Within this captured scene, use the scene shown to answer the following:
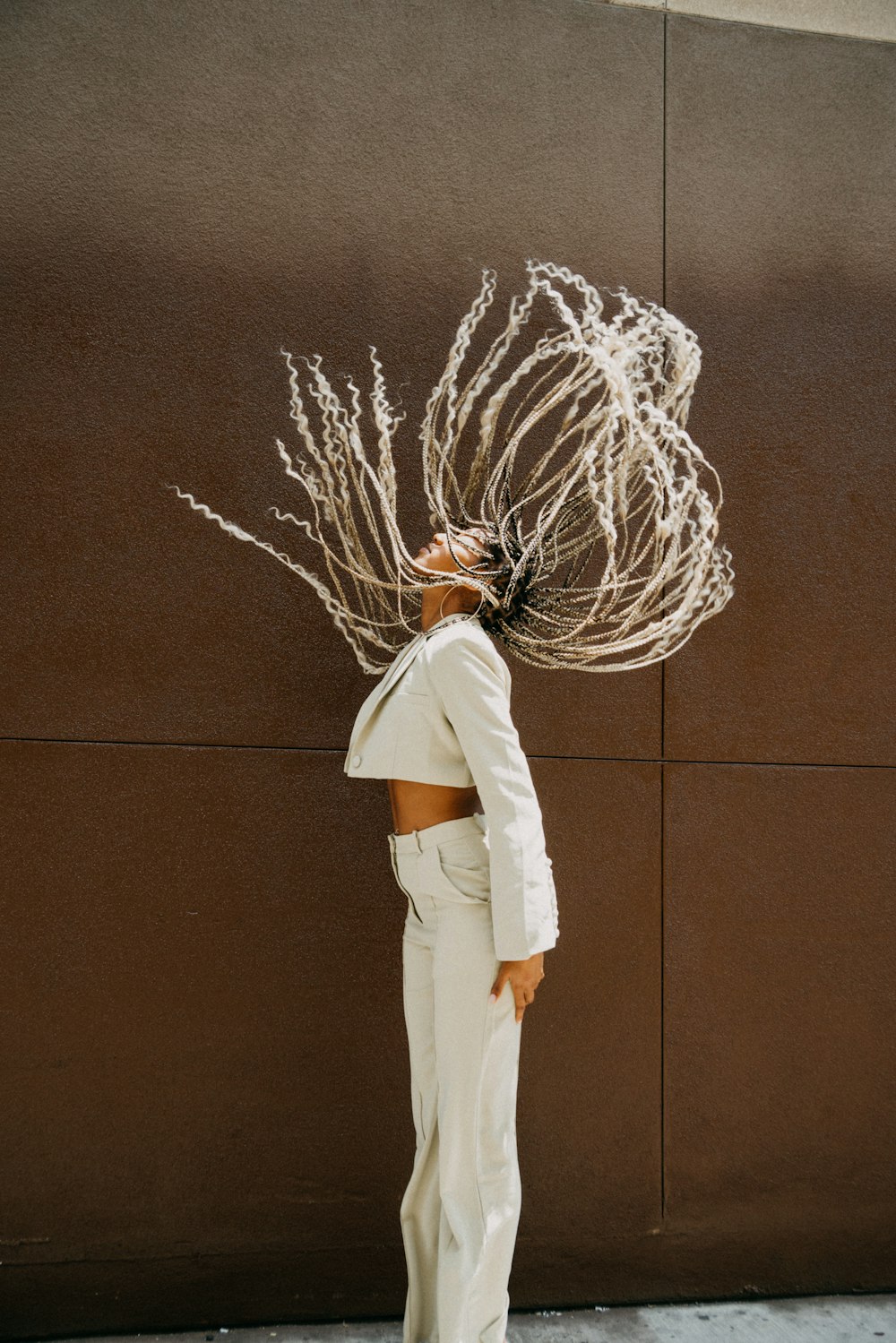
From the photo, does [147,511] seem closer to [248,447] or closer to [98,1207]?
[248,447]

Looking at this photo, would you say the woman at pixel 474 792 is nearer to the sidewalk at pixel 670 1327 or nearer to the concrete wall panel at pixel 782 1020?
the sidewalk at pixel 670 1327

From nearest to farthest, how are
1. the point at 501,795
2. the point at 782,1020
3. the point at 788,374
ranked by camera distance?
the point at 501,795
the point at 782,1020
the point at 788,374

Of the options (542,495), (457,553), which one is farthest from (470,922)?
(542,495)

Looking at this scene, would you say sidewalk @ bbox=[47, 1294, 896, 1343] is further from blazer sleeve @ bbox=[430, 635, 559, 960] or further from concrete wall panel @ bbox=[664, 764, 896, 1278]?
blazer sleeve @ bbox=[430, 635, 559, 960]

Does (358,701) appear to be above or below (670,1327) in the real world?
above

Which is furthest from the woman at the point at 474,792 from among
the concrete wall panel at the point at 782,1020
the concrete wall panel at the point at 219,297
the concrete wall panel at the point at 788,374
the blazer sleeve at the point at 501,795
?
the concrete wall panel at the point at 782,1020

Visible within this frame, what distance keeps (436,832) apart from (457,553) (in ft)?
2.05

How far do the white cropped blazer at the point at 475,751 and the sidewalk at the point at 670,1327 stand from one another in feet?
4.29

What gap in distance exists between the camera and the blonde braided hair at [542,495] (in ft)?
8.11

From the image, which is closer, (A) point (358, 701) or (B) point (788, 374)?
(A) point (358, 701)

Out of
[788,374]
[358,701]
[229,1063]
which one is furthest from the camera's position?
[788,374]

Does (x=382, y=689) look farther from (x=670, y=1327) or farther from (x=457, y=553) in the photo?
(x=670, y=1327)

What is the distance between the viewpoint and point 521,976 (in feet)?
7.41

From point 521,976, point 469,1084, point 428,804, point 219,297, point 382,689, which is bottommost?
point 469,1084
